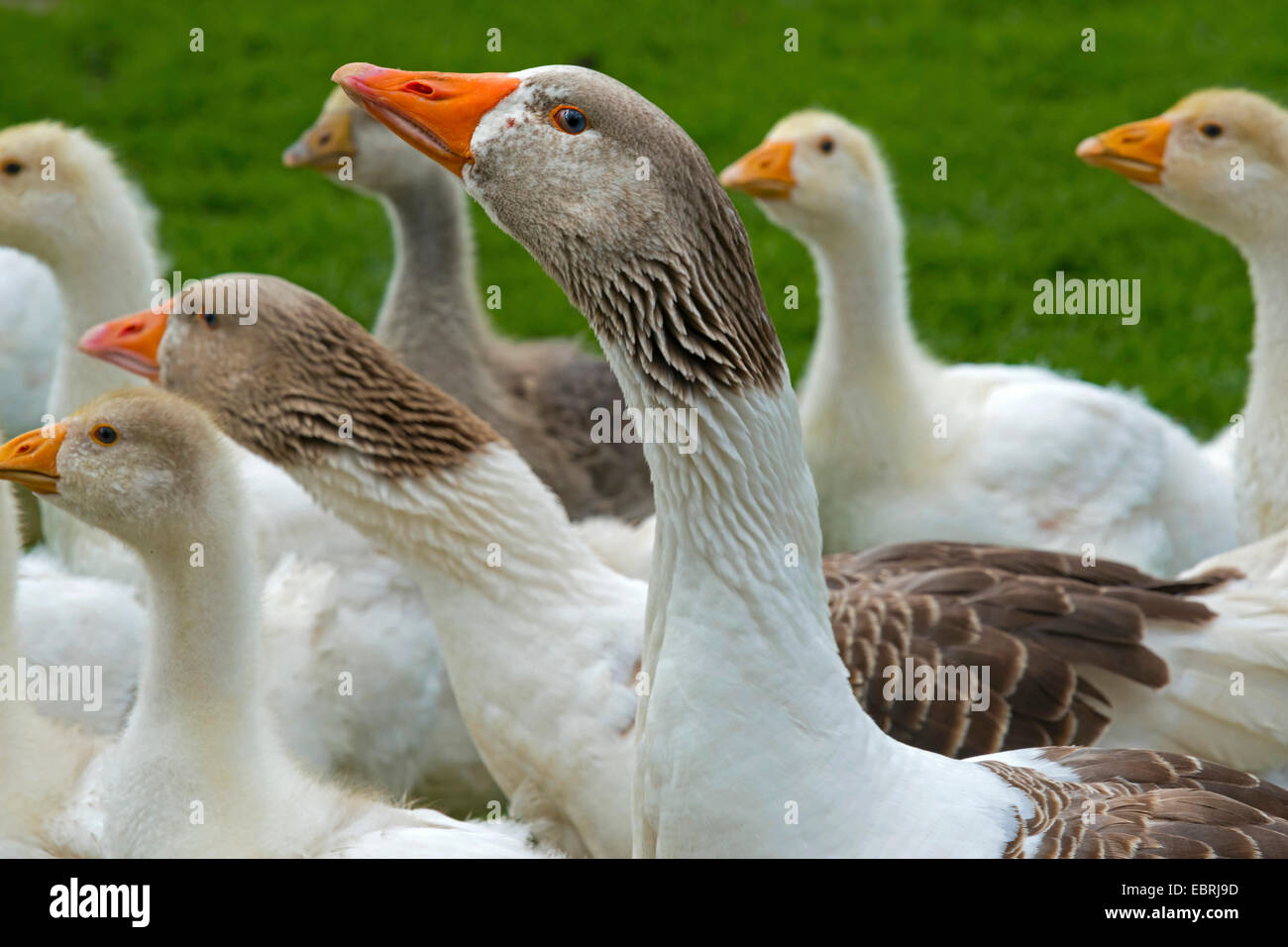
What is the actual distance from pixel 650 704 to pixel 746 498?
0.42 m

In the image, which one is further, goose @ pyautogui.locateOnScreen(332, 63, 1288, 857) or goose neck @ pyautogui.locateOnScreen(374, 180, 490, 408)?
goose neck @ pyautogui.locateOnScreen(374, 180, 490, 408)

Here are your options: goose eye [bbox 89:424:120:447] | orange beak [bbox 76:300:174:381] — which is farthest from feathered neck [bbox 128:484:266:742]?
orange beak [bbox 76:300:174:381]

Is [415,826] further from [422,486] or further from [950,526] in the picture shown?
[950,526]

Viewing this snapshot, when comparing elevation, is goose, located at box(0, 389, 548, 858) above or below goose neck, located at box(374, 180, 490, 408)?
below

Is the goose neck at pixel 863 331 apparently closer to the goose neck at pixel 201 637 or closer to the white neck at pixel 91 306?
the white neck at pixel 91 306

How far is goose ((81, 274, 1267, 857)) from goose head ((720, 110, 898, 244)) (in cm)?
177

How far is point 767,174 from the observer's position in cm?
551

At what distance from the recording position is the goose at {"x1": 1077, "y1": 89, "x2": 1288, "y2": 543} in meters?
4.71

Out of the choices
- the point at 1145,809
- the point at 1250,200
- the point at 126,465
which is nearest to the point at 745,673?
the point at 1145,809

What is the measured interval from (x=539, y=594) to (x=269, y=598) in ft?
3.26

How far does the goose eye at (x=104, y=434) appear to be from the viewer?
3482mm
